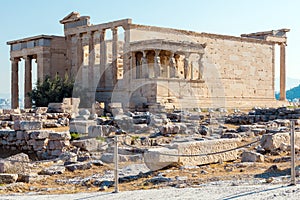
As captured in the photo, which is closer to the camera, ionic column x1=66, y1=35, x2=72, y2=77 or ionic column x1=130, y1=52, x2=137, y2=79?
ionic column x1=130, y1=52, x2=137, y2=79

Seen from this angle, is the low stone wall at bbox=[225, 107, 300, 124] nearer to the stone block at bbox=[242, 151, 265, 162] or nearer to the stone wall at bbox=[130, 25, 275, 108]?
the stone wall at bbox=[130, 25, 275, 108]

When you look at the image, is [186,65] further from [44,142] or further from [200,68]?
[44,142]

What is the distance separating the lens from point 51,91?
28406 millimetres

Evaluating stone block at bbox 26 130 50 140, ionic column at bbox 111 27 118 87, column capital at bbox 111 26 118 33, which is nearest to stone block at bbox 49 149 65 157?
stone block at bbox 26 130 50 140

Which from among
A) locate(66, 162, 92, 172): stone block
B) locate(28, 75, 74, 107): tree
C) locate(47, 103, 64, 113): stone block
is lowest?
locate(66, 162, 92, 172): stone block

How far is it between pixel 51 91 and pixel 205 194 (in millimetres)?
22522

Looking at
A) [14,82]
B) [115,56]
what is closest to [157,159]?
[115,56]

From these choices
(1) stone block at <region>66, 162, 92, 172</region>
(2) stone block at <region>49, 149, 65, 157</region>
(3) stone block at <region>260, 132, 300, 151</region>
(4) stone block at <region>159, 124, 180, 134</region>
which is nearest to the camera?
(1) stone block at <region>66, 162, 92, 172</region>

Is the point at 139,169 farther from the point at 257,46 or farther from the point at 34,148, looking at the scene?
the point at 257,46

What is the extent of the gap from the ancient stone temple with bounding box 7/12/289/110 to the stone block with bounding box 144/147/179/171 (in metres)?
14.9

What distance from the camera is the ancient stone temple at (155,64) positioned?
26672 millimetres

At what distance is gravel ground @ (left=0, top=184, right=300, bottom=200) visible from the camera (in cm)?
655

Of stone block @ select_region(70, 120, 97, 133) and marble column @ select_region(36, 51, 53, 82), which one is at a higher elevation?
marble column @ select_region(36, 51, 53, 82)

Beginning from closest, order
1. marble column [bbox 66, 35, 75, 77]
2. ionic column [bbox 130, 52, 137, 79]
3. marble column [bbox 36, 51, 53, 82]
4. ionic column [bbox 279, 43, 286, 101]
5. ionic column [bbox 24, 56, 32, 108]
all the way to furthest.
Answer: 1. ionic column [bbox 130, 52, 137, 79]
2. marble column [bbox 36, 51, 53, 82]
3. marble column [bbox 66, 35, 75, 77]
4. ionic column [bbox 24, 56, 32, 108]
5. ionic column [bbox 279, 43, 286, 101]
